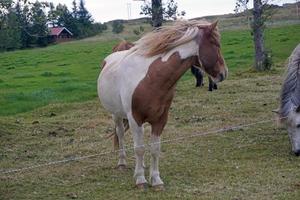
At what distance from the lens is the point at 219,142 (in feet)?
28.0

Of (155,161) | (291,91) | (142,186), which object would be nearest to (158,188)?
(142,186)

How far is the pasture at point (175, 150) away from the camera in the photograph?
20.4ft

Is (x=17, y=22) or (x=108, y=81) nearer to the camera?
(x=108, y=81)

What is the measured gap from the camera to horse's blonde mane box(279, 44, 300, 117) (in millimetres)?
7461

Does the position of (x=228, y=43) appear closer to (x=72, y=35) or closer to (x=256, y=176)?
(x=256, y=176)

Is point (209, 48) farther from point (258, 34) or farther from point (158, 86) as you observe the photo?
point (258, 34)

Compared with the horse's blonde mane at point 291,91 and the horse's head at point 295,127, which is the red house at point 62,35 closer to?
the horse's blonde mane at point 291,91

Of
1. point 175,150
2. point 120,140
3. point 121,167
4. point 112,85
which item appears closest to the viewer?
point 112,85

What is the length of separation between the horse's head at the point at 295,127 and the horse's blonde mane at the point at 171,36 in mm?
2107

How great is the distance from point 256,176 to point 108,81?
222 centimetres

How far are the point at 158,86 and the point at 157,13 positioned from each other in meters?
10.8

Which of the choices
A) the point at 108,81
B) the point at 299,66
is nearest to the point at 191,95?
the point at 299,66

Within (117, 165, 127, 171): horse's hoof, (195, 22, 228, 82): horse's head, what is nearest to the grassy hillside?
(117, 165, 127, 171): horse's hoof

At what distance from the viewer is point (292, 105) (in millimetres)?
7441
